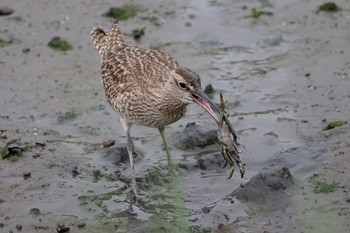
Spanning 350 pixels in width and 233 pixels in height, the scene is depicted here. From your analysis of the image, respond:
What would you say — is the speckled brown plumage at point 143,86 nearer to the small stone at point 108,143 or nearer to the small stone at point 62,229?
the small stone at point 108,143

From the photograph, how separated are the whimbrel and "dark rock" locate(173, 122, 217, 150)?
0.40 m

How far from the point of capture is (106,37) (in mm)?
11875

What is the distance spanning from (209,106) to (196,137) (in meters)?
1.90

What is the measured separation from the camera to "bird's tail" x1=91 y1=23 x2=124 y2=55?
11.7 metres

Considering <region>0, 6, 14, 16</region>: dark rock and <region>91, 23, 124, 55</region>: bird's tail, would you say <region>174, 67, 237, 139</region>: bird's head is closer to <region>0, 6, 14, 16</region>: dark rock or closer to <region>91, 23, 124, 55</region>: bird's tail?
<region>91, 23, 124, 55</region>: bird's tail

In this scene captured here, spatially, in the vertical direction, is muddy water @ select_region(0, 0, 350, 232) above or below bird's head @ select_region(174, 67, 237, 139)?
below

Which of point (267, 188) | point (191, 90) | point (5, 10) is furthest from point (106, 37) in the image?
point (5, 10)

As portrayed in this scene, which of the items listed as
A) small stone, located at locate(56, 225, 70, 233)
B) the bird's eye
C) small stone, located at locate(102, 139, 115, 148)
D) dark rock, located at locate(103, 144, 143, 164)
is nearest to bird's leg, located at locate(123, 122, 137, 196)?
dark rock, located at locate(103, 144, 143, 164)

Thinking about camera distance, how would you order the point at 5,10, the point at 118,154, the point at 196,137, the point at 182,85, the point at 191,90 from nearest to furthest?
the point at 191,90 → the point at 182,85 → the point at 118,154 → the point at 196,137 → the point at 5,10

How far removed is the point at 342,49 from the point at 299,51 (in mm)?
644

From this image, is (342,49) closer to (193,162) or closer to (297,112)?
(297,112)

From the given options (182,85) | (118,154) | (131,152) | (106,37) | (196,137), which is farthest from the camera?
(106,37)

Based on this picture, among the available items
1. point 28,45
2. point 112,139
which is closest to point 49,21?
point 28,45

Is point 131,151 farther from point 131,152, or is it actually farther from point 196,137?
point 196,137
